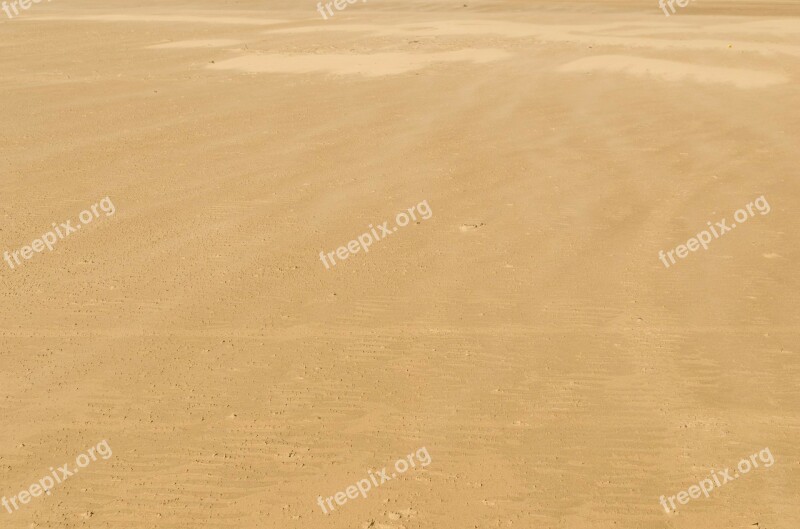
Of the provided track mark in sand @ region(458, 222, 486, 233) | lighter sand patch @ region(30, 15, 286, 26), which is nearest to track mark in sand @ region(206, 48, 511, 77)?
lighter sand patch @ region(30, 15, 286, 26)

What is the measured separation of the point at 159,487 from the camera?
3350mm

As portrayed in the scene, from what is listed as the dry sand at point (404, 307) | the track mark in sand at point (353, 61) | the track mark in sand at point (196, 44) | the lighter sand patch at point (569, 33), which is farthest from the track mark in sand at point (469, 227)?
the track mark in sand at point (196, 44)

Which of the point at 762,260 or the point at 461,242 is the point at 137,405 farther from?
the point at 762,260

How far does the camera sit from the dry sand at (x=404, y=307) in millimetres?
3381

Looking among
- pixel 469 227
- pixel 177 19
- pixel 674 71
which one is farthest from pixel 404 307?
pixel 177 19

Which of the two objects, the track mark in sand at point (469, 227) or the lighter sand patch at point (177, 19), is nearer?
the track mark in sand at point (469, 227)

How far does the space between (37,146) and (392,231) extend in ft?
12.6

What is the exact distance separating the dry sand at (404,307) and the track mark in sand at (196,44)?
3.22 meters

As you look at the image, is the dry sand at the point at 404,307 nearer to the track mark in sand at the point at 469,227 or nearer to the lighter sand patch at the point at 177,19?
the track mark in sand at the point at 469,227

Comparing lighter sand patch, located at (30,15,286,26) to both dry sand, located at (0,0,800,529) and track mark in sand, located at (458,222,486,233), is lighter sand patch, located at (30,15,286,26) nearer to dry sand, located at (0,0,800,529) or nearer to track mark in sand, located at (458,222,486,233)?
dry sand, located at (0,0,800,529)

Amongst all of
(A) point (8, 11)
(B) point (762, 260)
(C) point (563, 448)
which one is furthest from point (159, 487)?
(A) point (8, 11)

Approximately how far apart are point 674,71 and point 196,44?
7124mm

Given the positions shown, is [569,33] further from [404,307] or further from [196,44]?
[404,307]

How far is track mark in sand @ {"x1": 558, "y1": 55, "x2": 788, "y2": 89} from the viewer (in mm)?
10258
